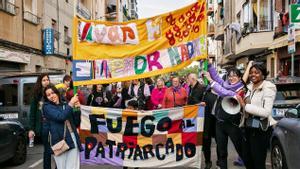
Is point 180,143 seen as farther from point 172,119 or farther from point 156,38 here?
point 156,38

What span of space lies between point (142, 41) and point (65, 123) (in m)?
1.94

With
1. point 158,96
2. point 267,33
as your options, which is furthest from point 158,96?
point 267,33

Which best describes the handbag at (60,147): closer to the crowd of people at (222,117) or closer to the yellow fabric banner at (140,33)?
the crowd of people at (222,117)

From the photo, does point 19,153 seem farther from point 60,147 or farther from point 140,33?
point 140,33

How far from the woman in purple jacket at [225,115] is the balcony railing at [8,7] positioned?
590 inches

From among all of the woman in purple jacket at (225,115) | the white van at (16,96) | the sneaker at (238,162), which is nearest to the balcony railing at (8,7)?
the white van at (16,96)

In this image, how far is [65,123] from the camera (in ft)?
18.6

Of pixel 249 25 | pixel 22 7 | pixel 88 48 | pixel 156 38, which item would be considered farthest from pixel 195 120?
pixel 249 25

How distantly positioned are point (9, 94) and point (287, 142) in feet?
28.7

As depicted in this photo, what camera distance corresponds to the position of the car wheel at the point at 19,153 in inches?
358

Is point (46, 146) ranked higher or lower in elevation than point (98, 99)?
lower

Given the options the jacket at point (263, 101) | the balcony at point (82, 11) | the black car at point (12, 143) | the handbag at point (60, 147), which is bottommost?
the black car at point (12, 143)

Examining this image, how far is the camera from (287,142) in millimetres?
6113

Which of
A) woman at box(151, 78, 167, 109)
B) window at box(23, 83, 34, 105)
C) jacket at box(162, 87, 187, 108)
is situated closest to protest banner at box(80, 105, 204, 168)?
jacket at box(162, 87, 187, 108)
